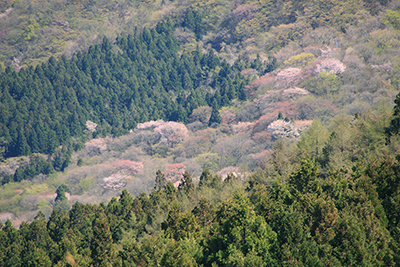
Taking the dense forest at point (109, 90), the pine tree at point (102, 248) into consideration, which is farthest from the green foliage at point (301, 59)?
the pine tree at point (102, 248)

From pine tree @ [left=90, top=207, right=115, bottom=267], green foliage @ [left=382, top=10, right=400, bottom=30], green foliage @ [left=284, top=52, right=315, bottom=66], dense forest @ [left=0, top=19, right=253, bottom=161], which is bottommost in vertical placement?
dense forest @ [left=0, top=19, right=253, bottom=161]

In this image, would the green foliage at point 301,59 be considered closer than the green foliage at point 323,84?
No

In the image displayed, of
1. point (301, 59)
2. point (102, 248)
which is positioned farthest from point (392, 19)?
point (102, 248)

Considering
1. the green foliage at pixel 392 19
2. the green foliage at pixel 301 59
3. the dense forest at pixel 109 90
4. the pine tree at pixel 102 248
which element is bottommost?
the dense forest at pixel 109 90

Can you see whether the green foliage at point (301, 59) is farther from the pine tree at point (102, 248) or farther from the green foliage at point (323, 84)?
the pine tree at point (102, 248)

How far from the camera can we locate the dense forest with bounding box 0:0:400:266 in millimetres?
32719

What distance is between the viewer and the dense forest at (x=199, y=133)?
32.7m

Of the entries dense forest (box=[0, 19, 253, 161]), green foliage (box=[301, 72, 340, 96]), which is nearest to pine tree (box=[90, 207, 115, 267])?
dense forest (box=[0, 19, 253, 161])

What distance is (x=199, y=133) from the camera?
290ft

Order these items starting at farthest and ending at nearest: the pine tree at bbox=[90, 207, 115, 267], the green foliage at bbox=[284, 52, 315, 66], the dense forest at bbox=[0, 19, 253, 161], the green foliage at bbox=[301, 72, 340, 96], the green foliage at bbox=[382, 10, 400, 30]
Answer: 1. the green foliage at bbox=[284, 52, 315, 66]
2. the green foliage at bbox=[382, 10, 400, 30]
3. the dense forest at bbox=[0, 19, 253, 161]
4. the green foliage at bbox=[301, 72, 340, 96]
5. the pine tree at bbox=[90, 207, 115, 267]

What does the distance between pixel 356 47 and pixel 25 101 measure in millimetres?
61350

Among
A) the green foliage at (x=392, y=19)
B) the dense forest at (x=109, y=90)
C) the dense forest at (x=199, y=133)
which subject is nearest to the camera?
the dense forest at (x=199, y=133)

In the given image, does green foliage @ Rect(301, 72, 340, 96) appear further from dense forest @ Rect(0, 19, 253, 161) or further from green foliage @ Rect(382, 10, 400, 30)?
green foliage @ Rect(382, 10, 400, 30)

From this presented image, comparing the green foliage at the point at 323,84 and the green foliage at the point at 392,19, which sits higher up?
the green foliage at the point at 392,19
